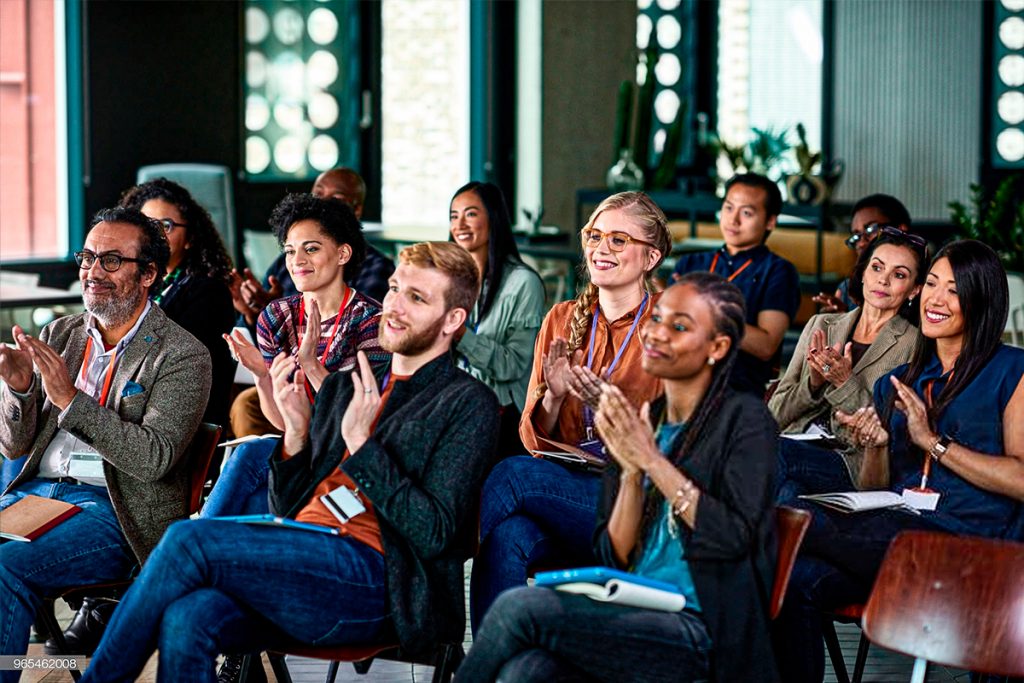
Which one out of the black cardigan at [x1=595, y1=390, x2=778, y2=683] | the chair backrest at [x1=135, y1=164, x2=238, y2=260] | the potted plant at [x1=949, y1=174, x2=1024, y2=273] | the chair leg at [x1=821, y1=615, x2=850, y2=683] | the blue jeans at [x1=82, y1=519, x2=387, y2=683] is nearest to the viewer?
the black cardigan at [x1=595, y1=390, x2=778, y2=683]

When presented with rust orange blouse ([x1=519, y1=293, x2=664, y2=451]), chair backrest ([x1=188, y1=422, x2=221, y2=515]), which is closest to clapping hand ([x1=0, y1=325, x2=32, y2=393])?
chair backrest ([x1=188, y1=422, x2=221, y2=515])

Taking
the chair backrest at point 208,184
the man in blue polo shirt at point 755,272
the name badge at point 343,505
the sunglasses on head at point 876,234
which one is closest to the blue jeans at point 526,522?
the name badge at point 343,505

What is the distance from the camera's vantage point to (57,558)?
318cm

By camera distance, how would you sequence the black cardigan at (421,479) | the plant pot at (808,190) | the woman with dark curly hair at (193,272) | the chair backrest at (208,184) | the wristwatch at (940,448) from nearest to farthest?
the black cardigan at (421,479), the wristwatch at (940,448), the woman with dark curly hair at (193,272), the chair backrest at (208,184), the plant pot at (808,190)

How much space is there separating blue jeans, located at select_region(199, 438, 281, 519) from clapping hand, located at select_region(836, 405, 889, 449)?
144 cm

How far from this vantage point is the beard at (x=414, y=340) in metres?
2.97

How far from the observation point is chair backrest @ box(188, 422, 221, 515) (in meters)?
3.39

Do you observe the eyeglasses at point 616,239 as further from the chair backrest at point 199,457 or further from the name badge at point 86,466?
the name badge at point 86,466

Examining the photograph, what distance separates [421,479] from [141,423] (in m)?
0.90

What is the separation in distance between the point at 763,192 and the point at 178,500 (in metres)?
2.82

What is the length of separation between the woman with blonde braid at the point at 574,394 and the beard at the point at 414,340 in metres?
0.39

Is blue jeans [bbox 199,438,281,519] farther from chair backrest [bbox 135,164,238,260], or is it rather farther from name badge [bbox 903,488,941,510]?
chair backrest [bbox 135,164,238,260]

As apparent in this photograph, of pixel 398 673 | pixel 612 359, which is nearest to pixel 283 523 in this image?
pixel 612 359

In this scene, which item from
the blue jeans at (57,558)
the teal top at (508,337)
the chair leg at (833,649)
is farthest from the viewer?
the teal top at (508,337)
